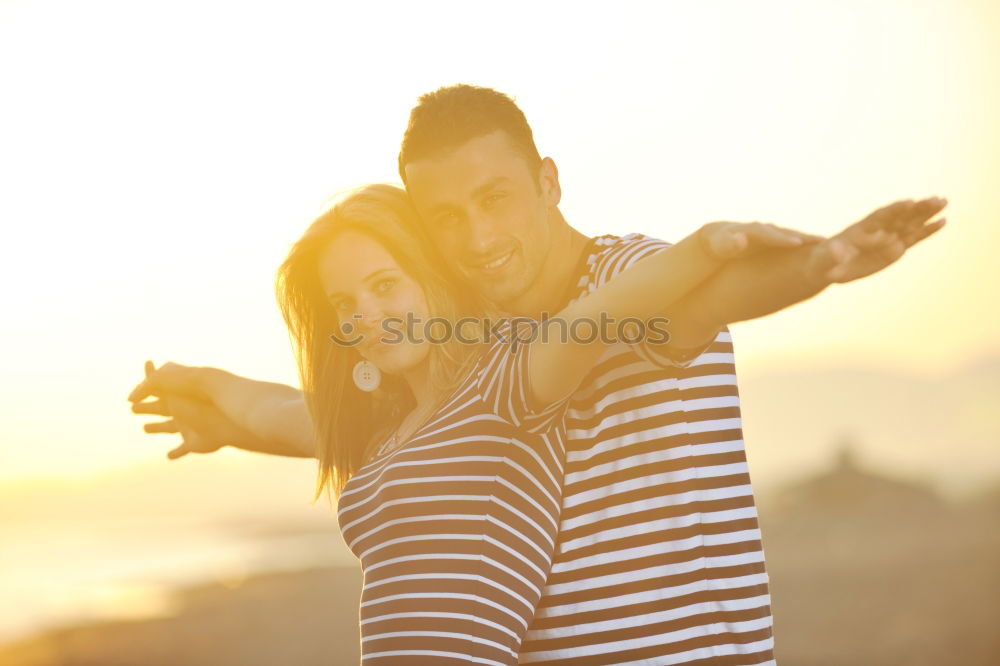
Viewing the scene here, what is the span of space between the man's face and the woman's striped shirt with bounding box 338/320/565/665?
480mm

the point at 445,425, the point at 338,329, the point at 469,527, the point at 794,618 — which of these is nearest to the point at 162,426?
the point at 338,329

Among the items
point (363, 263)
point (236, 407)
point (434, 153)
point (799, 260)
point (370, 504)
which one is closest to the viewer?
point (799, 260)

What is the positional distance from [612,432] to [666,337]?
534 mm

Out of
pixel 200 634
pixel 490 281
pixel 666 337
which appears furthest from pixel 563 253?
pixel 200 634

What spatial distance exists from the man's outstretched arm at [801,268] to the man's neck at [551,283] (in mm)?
1049

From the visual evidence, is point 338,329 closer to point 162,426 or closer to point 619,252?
point 619,252

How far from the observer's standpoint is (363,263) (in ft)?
10.2

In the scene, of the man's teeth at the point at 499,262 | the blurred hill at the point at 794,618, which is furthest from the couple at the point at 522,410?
the blurred hill at the point at 794,618

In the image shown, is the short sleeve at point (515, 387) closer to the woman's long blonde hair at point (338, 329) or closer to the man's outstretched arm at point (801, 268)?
the woman's long blonde hair at point (338, 329)

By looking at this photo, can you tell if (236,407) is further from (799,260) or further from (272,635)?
(272,635)

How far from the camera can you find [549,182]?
369cm

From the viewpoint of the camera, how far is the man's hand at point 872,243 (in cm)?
193

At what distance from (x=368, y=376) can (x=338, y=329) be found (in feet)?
0.73

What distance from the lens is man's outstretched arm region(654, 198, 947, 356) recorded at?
77.0 inches
